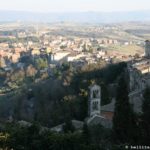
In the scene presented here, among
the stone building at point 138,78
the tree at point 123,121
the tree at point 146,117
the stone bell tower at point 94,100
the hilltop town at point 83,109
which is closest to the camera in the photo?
the hilltop town at point 83,109

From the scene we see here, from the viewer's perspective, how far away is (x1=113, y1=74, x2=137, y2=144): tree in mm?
15363

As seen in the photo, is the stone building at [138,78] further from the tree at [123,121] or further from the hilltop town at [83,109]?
the tree at [123,121]

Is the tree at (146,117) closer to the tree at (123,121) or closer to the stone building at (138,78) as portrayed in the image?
the tree at (123,121)

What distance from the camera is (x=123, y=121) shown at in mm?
15633

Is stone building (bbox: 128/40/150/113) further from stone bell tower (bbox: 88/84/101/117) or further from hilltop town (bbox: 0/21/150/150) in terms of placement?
stone bell tower (bbox: 88/84/101/117)

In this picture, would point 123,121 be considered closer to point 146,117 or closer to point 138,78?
point 146,117

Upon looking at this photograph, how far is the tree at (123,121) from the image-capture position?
50.4 ft

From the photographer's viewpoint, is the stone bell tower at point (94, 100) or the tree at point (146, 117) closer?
the tree at point (146, 117)

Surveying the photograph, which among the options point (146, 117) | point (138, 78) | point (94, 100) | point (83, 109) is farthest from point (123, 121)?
point (138, 78)

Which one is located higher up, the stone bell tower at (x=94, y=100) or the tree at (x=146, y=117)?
the tree at (x=146, y=117)

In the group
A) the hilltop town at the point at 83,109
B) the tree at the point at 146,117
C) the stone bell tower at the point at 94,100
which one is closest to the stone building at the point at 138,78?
the hilltop town at the point at 83,109

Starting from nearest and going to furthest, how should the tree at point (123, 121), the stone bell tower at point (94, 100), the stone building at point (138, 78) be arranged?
the tree at point (123, 121), the stone bell tower at point (94, 100), the stone building at point (138, 78)

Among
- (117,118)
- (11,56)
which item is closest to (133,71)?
(117,118)

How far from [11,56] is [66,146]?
62636 mm
